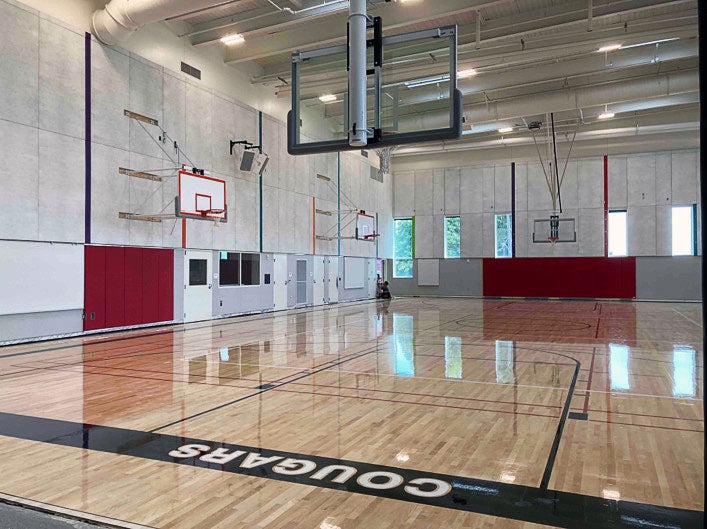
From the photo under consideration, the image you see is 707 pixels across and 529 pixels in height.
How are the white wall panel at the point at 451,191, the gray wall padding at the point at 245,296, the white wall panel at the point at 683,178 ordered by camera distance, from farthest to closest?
the white wall panel at the point at 451,191 < the white wall panel at the point at 683,178 < the gray wall padding at the point at 245,296

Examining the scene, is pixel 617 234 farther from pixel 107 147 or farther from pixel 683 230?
pixel 107 147

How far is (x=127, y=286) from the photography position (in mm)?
14828

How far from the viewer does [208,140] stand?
687 inches

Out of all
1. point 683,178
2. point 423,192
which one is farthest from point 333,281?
point 683,178

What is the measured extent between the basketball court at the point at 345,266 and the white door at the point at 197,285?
12cm

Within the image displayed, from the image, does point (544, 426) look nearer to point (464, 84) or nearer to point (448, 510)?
point (448, 510)

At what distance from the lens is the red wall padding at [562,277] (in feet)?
89.5

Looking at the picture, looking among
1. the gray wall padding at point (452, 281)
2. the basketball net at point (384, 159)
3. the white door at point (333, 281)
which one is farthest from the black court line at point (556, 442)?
the gray wall padding at point (452, 281)

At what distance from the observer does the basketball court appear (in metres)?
4.21

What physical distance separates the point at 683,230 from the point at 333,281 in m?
16.3

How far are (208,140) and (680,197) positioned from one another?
2130 centimetres

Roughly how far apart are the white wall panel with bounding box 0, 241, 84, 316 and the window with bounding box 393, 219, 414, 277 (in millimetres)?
20625

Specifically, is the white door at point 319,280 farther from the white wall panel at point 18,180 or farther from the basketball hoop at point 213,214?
the white wall panel at point 18,180

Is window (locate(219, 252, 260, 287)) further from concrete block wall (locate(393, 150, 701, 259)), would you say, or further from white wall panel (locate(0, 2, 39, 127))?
concrete block wall (locate(393, 150, 701, 259))
